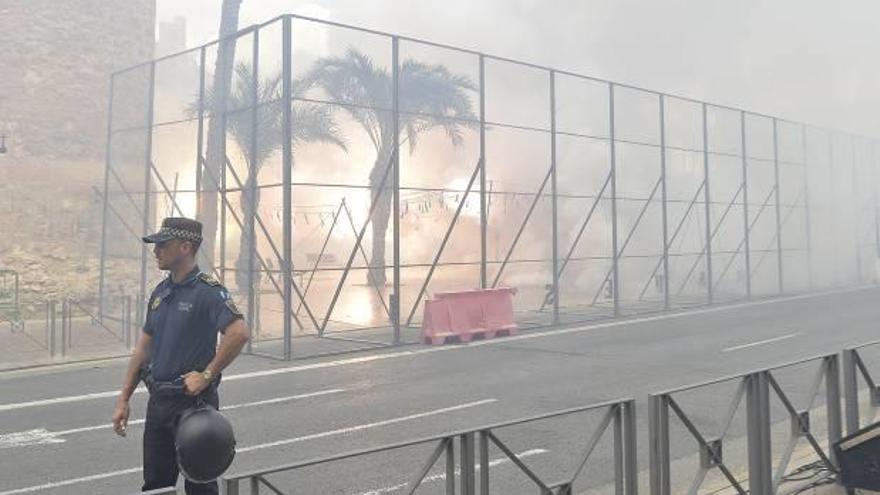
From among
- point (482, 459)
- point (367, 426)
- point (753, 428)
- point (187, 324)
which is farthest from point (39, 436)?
point (753, 428)

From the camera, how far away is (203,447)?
277 cm

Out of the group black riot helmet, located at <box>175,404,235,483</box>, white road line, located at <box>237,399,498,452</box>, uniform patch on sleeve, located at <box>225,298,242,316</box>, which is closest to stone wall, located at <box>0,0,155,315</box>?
white road line, located at <box>237,399,498,452</box>

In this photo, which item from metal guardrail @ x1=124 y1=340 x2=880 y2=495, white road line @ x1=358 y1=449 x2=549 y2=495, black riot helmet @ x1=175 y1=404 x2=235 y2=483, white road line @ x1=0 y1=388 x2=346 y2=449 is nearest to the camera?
black riot helmet @ x1=175 y1=404 x2=235 y2=483

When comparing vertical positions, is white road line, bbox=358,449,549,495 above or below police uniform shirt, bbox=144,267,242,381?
below

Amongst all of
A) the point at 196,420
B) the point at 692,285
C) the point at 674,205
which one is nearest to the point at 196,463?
the point at 196,420

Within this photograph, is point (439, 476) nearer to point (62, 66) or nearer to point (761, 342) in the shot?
point (761, 342)

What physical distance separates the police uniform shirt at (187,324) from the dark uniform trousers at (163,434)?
0.35ft

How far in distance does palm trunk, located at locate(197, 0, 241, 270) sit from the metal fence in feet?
0.42

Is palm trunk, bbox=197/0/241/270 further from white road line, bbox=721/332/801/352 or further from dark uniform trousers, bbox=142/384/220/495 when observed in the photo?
dark uniform trousers, bbox=142/384/220/495

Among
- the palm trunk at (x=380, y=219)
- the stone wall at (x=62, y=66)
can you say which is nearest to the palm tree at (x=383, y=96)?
the palm trunk at (x=380, y=219)

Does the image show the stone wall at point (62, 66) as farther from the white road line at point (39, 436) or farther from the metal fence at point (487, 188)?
the white road line at point (39, 436)

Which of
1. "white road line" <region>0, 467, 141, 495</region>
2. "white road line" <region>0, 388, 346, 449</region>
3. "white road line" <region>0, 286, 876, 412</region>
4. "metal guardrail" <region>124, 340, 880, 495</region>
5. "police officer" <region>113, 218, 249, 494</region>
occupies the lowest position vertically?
"white road line" <region>0, 467, 141, 495</region>

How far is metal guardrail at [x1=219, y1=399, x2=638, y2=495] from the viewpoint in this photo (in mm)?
2527

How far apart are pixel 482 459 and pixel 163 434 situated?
4.46 feet
